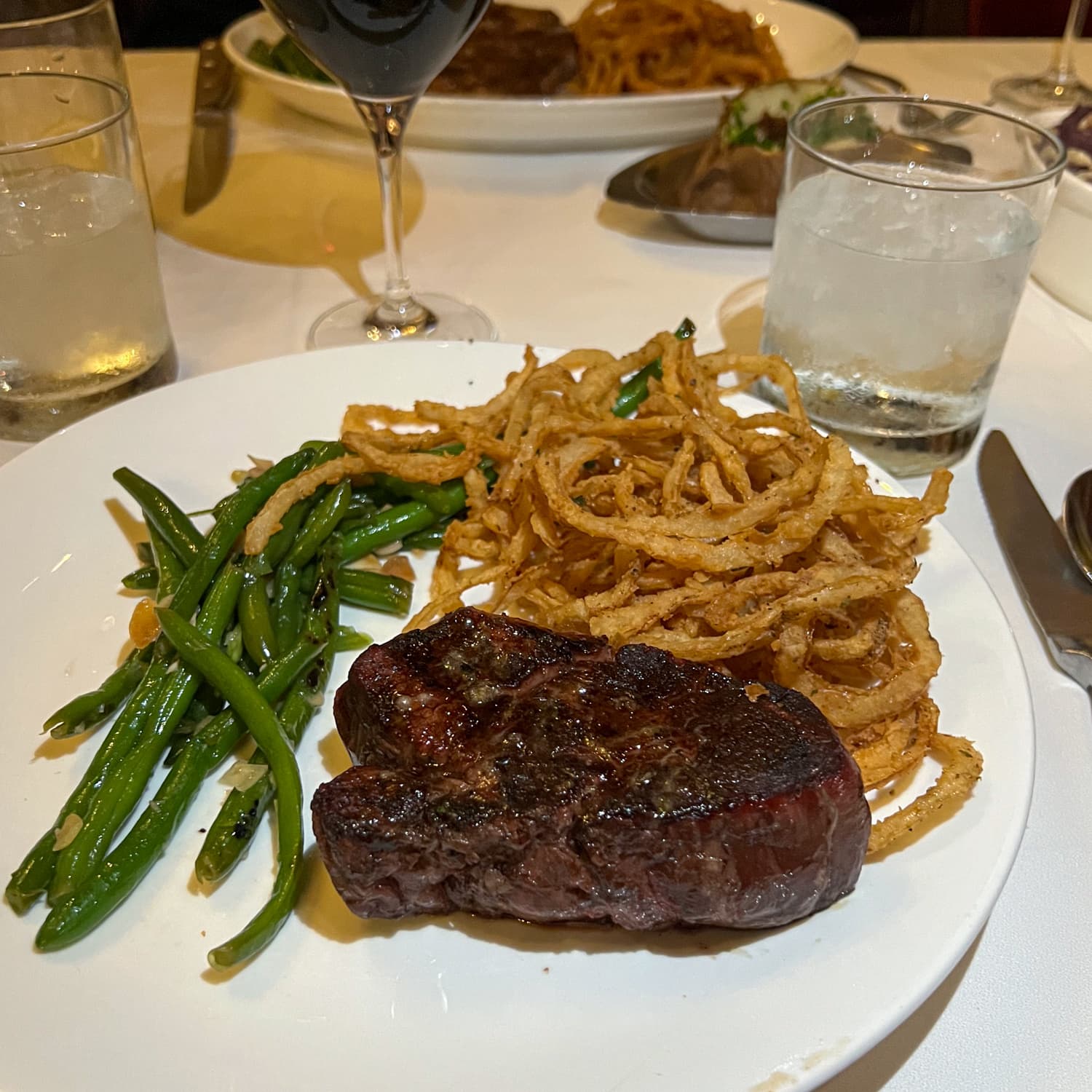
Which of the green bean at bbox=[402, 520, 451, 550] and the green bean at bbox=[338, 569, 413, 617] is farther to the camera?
the green bean at bbox=[402, 520, 451, 550]

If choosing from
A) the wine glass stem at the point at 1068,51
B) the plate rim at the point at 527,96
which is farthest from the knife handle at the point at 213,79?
the wine glass stem at the point at 1068,51

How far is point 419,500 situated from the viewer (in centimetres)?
214

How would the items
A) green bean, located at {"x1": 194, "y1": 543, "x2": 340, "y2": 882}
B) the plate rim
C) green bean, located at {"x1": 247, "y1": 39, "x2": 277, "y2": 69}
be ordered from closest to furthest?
1. green bean, located at {"x1": 194, "y1": 543, "x2": 340, "y2": 882}
2. the plate rim
3. green bean, located at {"x1": 247, "y1": 39, "x2": 277, "y2": 69}

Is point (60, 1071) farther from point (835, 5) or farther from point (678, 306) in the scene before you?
point (835, 5)

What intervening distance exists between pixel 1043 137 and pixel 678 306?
44.6 inches

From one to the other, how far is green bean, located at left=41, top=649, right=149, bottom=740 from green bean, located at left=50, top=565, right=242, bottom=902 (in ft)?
0.24

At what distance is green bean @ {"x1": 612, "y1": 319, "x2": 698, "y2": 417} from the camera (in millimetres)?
2383

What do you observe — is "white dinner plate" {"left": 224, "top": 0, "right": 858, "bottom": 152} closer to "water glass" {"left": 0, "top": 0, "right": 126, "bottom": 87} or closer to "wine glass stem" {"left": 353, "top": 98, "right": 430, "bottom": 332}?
"wine glass stem" {"left": 353, "top": 98, "right": 430, "bottom": 332}

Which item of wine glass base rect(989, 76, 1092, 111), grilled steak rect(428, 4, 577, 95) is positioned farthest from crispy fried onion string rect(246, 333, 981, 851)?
wine glass base rect(989, 76, 1092, 111)

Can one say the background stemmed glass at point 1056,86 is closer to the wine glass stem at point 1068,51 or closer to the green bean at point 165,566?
the wine glass stem at point 1068,51

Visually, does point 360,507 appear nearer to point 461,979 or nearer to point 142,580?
point 142,580

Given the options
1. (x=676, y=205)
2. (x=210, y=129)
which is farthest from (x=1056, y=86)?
(x=210, y=129)

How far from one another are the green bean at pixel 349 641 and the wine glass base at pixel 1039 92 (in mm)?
3833

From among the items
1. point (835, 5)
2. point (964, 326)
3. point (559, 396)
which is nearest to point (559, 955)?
point (559, 396)
